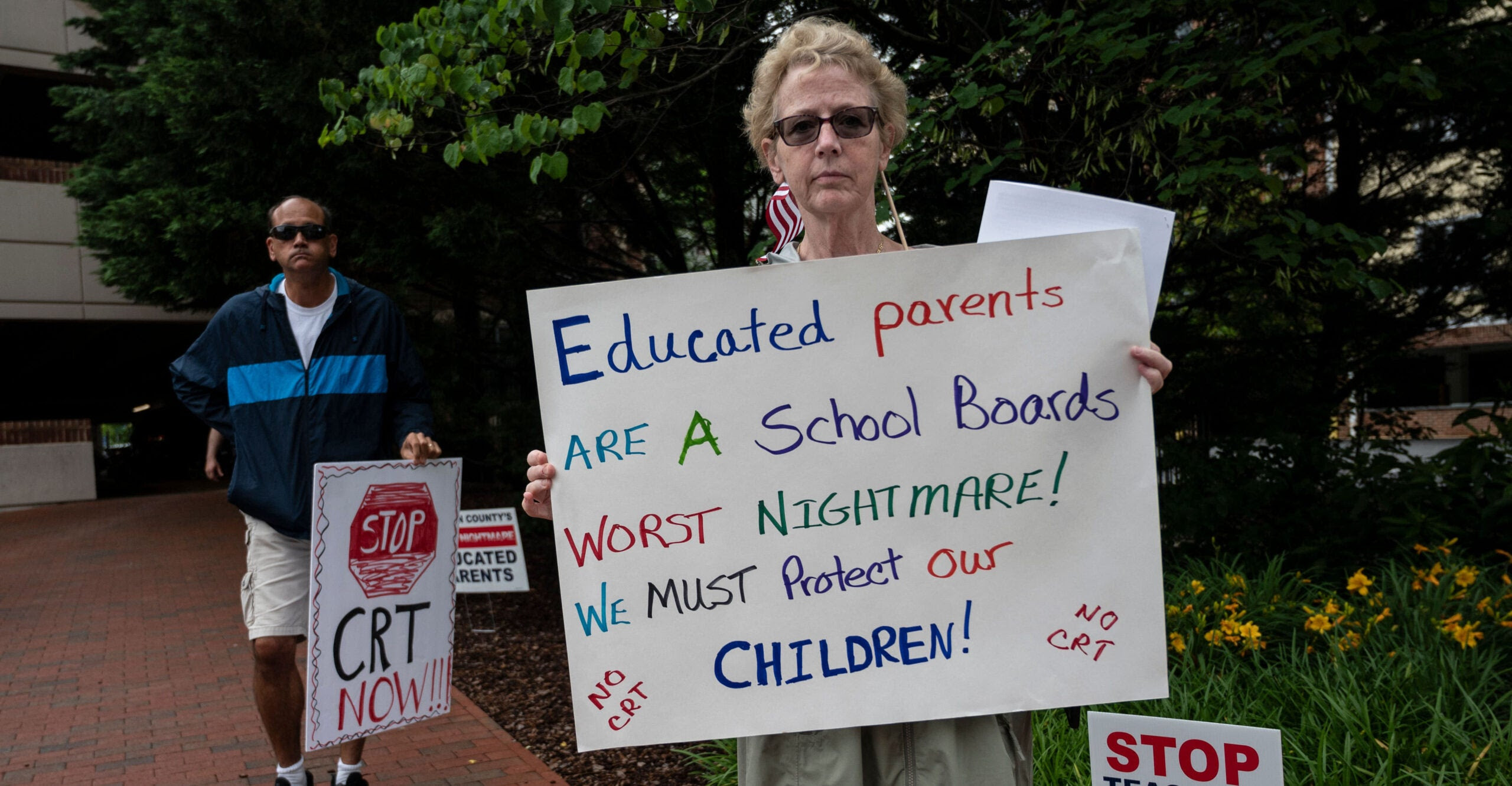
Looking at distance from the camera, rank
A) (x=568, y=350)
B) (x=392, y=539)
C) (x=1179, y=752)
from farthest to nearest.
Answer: (x=392, y=539) < (x=1179, y=752) < (x=568, y=350)

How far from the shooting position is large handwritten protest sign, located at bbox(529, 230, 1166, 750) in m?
1.97

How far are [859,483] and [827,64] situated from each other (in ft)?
2.50

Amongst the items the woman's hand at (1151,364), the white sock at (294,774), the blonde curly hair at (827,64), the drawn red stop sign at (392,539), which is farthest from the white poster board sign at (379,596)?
the woman's hand at (1151,364)

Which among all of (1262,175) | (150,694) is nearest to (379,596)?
(150,694)

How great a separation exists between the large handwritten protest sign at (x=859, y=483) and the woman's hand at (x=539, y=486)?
0.03 meters

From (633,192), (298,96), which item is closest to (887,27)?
(633,192)

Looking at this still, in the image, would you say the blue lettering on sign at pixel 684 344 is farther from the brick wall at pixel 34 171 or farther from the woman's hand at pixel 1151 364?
the brick wall at pixel 34 171

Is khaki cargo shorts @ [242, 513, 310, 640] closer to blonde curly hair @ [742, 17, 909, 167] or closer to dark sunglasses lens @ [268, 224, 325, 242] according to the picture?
dark sunglasses lens @ [268, 224, 325, 242]

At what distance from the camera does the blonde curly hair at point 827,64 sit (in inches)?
77.4

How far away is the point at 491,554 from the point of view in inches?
279

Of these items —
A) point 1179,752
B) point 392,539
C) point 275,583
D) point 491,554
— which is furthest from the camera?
point 491,554

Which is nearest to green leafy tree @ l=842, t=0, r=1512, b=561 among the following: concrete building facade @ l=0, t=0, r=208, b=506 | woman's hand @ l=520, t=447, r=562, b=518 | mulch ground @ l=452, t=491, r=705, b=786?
mulch ground @ l=452, t=491, r=705, b=786

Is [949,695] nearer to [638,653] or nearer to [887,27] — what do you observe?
[638,653]

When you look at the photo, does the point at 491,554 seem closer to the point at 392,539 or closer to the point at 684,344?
the point at 392,539
